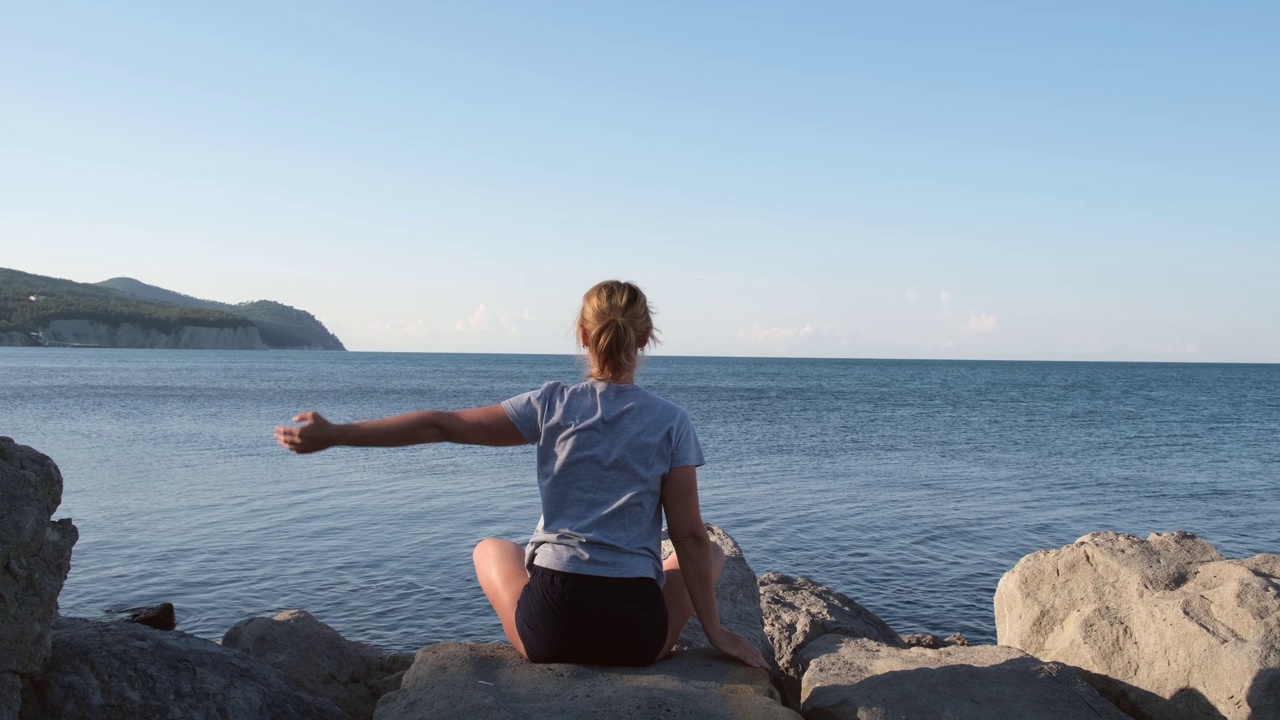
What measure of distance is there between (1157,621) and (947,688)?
186 centimetres

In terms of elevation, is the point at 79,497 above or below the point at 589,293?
below

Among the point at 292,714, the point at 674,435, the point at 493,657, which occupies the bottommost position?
the point at 292,714

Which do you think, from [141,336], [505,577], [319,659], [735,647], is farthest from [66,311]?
[735,647]

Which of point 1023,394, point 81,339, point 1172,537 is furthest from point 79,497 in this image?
point 81,339

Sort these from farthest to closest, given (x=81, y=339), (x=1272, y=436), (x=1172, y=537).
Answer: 1. (x=81, y=339)
2. (x=1272, y=436)
3. (x=1172, y=537)

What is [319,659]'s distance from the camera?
6363 mm

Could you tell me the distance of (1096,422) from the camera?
1628 inches

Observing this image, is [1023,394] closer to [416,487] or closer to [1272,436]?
[1272,436]

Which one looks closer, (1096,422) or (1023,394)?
(1096,422)

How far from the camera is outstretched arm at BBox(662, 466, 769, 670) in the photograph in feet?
13.7

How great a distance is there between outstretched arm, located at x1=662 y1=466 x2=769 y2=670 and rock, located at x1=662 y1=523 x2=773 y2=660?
994mm

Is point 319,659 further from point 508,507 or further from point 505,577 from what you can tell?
point 508,507

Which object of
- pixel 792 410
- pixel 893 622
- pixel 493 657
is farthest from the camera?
pixel 792 410

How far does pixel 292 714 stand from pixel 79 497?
46.4 feet
